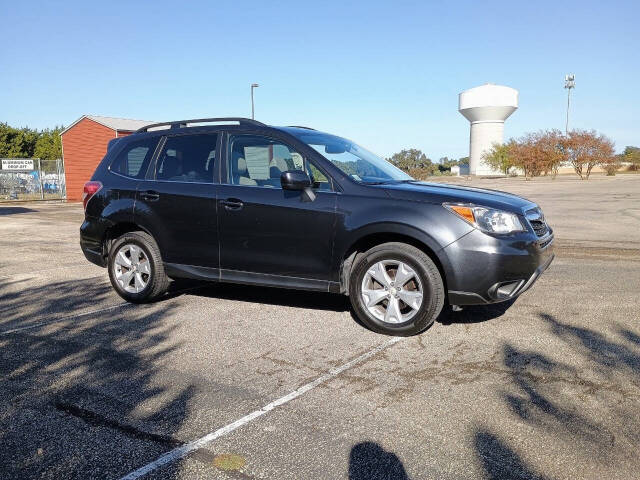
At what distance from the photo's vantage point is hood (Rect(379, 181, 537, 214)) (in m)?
4.49

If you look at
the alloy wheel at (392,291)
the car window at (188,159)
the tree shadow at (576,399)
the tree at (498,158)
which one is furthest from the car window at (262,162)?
the tree at (498,158)

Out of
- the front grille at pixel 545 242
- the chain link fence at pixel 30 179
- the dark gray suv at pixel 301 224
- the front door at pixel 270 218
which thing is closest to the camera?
the dark gray suv at pixel 301 224

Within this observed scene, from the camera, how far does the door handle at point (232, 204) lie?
5152 mm

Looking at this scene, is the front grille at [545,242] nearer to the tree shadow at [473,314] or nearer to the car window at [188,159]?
the tree shadow at [473,314]

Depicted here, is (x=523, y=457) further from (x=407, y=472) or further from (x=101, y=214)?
(x=101, y=214)

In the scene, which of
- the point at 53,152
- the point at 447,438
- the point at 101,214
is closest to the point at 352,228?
the point at 447,438

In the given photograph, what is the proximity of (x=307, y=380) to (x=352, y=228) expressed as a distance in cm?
154

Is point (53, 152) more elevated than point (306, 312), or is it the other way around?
point (53, 152)

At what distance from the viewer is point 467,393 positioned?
3.39 meters

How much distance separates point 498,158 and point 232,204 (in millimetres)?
88348

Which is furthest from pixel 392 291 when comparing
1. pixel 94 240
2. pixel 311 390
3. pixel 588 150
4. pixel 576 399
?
pixel 588 150

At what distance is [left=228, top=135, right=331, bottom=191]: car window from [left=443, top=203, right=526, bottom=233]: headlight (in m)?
1.28

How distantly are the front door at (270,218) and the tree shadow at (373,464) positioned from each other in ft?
7.39

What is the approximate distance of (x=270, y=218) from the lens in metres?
5.00
